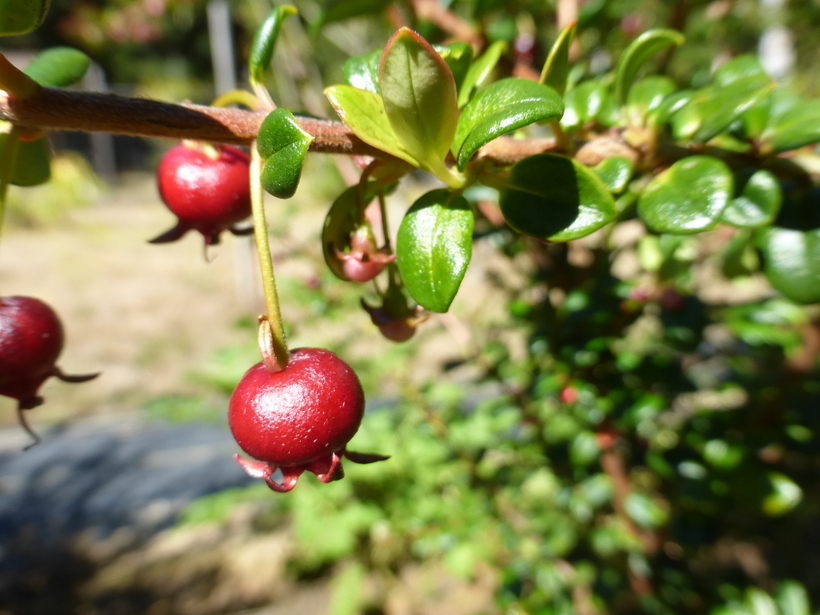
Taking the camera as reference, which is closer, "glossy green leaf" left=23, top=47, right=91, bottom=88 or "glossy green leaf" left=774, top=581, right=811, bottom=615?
"glossy green leaf" left=23, top=47, right=91, bottom=88

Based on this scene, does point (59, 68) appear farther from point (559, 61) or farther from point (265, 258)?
point (559, 61)

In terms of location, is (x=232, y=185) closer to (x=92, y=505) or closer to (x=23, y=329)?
(x=23, y=329)

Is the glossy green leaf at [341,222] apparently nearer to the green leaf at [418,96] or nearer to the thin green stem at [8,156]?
the green leaf at [418,96]

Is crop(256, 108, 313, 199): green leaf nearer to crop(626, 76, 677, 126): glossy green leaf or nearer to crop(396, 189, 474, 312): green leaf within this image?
crop(396, 189, 474, 312): green leaf

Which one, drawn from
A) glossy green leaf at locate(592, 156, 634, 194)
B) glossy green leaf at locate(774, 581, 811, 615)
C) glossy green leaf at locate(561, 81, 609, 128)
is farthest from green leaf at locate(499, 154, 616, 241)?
glossy green leaf at locate(774, 581, 811, 615)

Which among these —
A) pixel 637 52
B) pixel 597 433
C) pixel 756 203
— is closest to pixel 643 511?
pixel 597 433

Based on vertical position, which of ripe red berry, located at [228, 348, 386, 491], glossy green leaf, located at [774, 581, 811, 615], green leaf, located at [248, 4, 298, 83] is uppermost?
green leaf, located at [248, 4, 298, 83]
